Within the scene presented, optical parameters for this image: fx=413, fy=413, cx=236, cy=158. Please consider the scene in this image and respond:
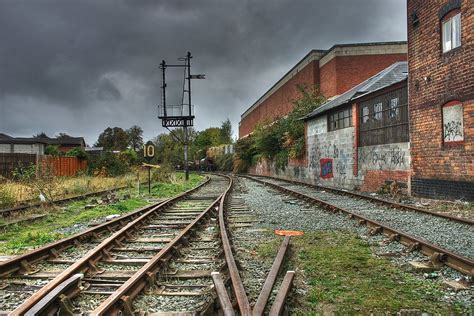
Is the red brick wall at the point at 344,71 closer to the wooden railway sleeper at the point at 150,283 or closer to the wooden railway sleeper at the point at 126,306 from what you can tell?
the wooden railway sleeper at the point at 150,283

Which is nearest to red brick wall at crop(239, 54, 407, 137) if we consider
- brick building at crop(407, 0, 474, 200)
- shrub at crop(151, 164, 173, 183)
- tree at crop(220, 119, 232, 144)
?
shrub at crop(151, 164, 173, 183)

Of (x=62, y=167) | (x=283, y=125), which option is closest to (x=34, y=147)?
(x=62, y=167)

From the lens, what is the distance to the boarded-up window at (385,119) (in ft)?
51.1

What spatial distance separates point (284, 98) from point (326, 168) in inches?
1085

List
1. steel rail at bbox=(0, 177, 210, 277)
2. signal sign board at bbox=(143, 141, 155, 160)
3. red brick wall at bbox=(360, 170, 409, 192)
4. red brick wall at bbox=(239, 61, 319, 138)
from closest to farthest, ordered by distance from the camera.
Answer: steel rail at bbox=(0, 177, 210, 277) → red brick wall at bbox=(360, 170, 409, 192) → signal sign board at bbox=(143, 141, 155, 160) → red brick wall at bbox=(239, 61, 319, 138)

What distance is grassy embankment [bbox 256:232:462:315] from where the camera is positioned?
3729mm

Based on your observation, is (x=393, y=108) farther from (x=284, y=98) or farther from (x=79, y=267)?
(x=284, y=98)

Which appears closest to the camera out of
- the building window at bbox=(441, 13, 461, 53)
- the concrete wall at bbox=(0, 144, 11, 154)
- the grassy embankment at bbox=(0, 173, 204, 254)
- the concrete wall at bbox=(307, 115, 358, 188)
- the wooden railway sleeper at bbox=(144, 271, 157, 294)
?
the wooden railway sleeper at bbox=(144, 271, 157, 294)

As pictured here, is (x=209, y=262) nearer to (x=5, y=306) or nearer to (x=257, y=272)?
(x=257, y=272)

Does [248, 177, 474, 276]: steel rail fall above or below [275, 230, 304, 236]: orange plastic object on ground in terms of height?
above

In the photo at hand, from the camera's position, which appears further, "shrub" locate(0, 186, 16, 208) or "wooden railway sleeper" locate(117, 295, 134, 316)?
"shrub" locate(0, 186, 16, 208)

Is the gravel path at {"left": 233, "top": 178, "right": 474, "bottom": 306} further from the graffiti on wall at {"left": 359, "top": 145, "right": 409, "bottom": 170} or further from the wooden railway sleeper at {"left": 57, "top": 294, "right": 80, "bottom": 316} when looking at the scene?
the graffiti on wall at {"left": 359, "top": 145, "right": 409, "bottom": 170}

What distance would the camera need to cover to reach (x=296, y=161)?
2888cm

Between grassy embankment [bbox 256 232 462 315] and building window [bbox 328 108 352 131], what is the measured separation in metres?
14.8
